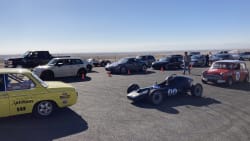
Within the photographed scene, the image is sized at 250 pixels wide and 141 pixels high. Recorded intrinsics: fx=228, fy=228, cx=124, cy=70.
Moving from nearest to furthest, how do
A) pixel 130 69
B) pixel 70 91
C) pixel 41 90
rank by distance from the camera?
pixel 41 90 → pixel 70 91 → pixel 130 69

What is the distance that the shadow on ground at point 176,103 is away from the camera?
8445mm

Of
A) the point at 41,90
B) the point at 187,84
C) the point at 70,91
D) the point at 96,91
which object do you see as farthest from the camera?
the point at 96,91

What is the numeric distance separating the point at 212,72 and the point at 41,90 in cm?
1035

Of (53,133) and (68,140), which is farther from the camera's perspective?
(53,133)

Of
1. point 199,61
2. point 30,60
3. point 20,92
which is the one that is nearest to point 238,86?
point 20,92

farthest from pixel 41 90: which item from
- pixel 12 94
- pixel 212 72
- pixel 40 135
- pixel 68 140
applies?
pixel 212 72

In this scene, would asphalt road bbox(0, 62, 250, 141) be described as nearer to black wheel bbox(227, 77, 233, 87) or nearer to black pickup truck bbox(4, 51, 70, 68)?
black wheel bbox(227, 77, 233, 87)

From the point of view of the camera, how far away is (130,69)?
21375 millimetres

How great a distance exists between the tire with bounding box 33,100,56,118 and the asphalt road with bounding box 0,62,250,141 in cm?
19

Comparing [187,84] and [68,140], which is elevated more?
[187,84]

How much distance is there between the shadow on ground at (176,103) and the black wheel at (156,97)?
0.17 m

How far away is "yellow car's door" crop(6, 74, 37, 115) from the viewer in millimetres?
6551

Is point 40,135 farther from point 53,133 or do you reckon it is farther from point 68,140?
point 68,140

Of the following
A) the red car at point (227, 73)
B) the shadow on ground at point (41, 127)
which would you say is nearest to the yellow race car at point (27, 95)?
the shadow on ground at point (41, 127)
